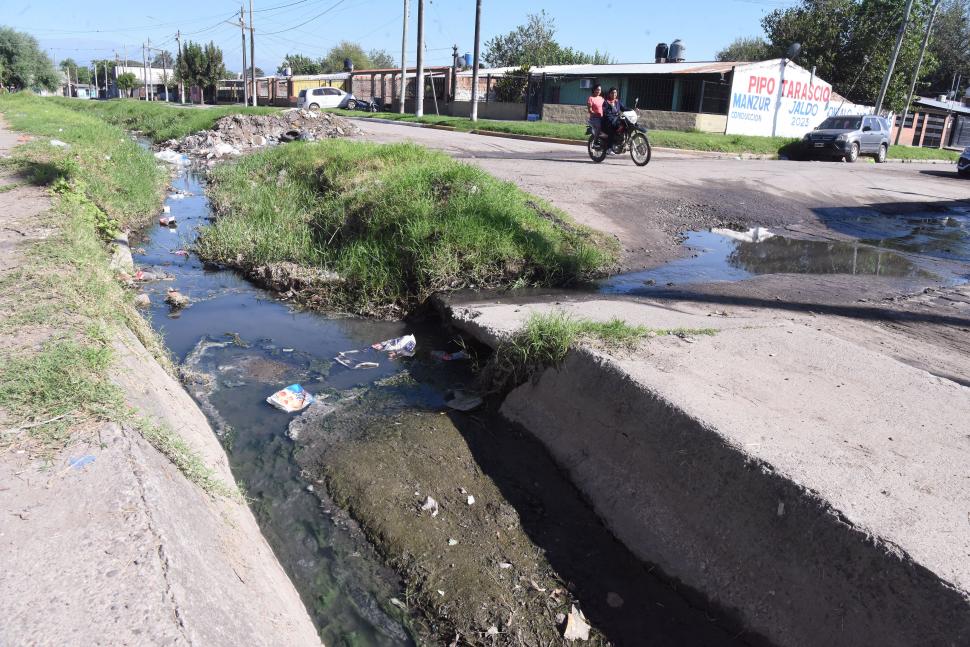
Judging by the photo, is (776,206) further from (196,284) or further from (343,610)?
(343,610)

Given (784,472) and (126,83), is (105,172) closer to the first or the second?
(784,472)

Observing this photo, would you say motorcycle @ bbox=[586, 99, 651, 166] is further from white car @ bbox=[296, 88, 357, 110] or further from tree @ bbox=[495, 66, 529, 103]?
white car @ bbox=[296, 88, 357, 110]

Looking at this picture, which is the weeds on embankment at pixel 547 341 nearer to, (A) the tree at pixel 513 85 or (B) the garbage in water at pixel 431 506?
(B) the garbage in water at pixel 431 506

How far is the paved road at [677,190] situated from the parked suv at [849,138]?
166 inches

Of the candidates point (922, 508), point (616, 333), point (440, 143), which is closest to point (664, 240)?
point (616, 333)

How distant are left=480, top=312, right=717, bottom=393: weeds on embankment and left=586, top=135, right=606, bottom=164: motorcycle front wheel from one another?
1052 centimetres

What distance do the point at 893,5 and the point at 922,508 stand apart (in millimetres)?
44041

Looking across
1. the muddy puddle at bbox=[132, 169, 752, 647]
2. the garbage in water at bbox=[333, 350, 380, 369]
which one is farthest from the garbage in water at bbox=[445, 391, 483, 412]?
the garbage in water at bbox=[333, 350, 380, 369]

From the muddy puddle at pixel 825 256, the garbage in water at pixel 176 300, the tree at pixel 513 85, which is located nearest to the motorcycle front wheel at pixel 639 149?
the muddy puddle at pixel 825 256

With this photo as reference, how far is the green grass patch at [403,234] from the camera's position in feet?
23.3

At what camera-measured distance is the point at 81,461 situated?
2.61 m

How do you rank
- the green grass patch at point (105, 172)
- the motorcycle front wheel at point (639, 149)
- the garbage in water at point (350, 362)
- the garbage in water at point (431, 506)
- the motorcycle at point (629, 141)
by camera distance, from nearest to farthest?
the garbage in water at point (431, 506) < the garbage in water at point (350, 362) < the green grass patch at point (105, 172) < the motorcycle at point (629, 141) < the motorcycle front wheel at point (639, 149)

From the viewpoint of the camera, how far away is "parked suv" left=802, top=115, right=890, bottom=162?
23109 mm

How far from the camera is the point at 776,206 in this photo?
41.5 feet
